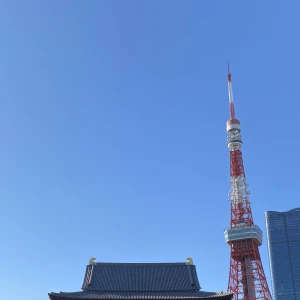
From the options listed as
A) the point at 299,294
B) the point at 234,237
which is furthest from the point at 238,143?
the point at 299,294

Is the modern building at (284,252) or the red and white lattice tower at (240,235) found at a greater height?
the modern building at (284,252)

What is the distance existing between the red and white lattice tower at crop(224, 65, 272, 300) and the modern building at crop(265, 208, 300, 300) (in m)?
64.9

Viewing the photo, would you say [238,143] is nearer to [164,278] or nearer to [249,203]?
[249,203]

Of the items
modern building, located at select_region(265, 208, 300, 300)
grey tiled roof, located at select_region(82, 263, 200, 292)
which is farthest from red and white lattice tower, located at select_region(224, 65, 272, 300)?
modern building, located at select_region(265, 208, 300, 300)

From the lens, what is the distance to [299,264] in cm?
14550

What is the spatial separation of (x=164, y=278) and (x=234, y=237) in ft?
166

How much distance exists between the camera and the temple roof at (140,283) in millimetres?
34688

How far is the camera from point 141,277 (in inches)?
1502

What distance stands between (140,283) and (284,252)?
128 m

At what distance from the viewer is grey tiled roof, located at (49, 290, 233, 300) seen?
33781 millimetres

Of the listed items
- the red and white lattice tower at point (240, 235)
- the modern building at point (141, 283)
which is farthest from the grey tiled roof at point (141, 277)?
the red and white lattice tower at point (240, 235)

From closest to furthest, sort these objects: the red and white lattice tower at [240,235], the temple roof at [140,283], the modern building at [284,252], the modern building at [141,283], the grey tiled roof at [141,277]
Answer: the modern building at [141,283] → the temple roof at [140,283] → the grey tiled roof at [141,277] → the red and white lattice tower at [240,235] → the modern building at [284,252]

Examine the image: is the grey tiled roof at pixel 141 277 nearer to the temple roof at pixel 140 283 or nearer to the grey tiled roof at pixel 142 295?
the temple roof at pixel 140 283

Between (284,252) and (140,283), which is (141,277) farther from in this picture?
(284,252)
